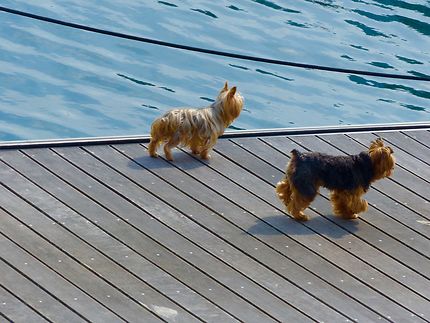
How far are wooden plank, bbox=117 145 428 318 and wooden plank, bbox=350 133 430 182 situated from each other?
1422mm

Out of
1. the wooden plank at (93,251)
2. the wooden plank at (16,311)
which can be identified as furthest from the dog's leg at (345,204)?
the wooden plank at (16,311)

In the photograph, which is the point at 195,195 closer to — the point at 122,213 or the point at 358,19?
the point at 122,213

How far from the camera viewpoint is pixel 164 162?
8.65 meters

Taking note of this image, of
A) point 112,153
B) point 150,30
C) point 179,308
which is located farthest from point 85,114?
point 179,308

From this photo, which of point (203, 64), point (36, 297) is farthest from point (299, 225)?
point (203, 64)

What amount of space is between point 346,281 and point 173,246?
1.01 metres

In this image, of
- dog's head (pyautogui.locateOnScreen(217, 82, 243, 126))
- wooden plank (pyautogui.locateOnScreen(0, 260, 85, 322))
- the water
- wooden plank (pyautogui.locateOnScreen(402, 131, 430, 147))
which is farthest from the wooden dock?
the water

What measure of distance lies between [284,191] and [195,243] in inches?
31.9

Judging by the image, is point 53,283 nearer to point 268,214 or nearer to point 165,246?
point 165,246

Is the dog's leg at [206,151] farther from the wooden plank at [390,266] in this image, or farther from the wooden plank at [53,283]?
the wooden plank at [53,283]

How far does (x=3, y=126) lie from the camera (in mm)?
12391

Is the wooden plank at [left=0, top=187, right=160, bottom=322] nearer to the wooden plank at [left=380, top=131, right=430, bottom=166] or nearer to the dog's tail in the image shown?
the dog's tail

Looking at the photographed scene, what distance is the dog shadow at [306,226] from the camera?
791 cm

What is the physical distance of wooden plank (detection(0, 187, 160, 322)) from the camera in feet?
22.3
